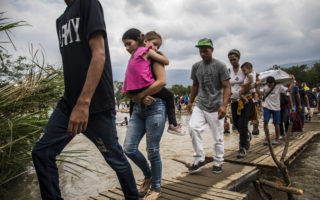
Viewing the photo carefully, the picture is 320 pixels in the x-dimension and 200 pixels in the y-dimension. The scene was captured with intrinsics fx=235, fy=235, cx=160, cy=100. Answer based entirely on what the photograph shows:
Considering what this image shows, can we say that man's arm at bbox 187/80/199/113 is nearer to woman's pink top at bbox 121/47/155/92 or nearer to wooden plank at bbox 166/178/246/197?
wooden plank at bbox 166/178/246/197

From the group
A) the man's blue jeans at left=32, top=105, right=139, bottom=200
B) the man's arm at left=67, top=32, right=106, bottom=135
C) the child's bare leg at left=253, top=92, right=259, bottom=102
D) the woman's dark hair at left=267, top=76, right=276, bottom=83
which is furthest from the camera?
the woman's dark hair at left=267, top=76, right=276, bottom=83

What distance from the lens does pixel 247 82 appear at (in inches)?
185

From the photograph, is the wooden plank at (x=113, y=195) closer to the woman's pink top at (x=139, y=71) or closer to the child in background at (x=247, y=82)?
the woman's pink top at (x=139, y=71)

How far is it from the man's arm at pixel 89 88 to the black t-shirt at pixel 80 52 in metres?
0.07

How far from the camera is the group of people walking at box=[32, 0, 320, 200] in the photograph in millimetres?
1638

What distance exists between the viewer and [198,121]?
3697 millimetres

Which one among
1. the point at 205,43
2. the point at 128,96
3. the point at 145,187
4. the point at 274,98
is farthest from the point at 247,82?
the point at 145,187

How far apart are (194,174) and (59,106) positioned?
2.49m

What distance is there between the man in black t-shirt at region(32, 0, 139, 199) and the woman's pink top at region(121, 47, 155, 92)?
64 centimetres

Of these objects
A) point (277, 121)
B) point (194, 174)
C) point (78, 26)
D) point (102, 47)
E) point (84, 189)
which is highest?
point (78, 26)

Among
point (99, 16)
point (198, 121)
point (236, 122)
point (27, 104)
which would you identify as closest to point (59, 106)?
point (99, 16)

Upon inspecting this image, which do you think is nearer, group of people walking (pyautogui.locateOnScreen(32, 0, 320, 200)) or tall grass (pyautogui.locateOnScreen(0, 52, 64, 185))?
group of people walking (pyautogui.locateOnScreen(32, 0, 320, 200))

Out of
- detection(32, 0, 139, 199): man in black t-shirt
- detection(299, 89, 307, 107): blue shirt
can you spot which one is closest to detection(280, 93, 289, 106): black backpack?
detection(299, 89, 307, 107): blue shirt

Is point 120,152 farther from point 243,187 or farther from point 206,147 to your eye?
point 206,147
